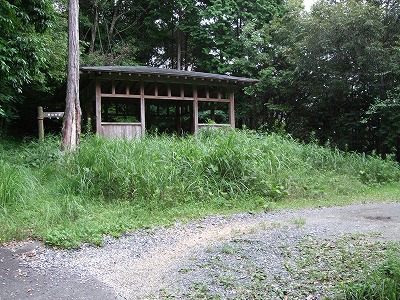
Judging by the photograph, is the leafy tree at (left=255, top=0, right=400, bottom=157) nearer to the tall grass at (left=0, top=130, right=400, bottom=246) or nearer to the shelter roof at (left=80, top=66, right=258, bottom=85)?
the shelter roof at (left=80, top=66, right=258, bottom=85)

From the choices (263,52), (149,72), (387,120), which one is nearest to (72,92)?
(149,72)

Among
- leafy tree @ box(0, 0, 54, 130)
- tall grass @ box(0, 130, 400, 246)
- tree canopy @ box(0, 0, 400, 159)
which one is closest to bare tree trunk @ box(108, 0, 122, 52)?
tree canopy @ box(0, 0, 400, 159)

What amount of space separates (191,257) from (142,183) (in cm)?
243

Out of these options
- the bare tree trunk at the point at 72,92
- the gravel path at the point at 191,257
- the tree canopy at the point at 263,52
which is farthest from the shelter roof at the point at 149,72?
the gravel path at the point at 191,257

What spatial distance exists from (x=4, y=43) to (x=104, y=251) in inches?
240

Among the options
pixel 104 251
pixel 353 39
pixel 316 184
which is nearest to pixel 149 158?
pixel 104 251

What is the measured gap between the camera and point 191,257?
3.76 m

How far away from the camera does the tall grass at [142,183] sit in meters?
4.78

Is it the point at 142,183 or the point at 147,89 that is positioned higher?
the point at 147,89

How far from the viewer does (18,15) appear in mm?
7898

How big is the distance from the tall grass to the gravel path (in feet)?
1.43

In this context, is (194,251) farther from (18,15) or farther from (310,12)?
(310,12)

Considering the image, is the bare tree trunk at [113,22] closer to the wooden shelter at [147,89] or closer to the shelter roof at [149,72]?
the wooden shelter at [147,89]

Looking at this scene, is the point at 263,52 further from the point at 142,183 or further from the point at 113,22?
the point at 142,183
